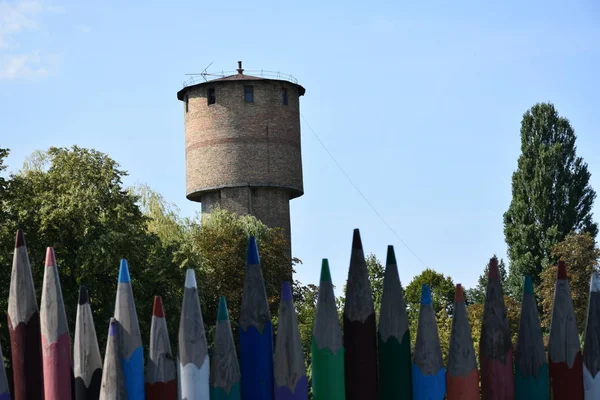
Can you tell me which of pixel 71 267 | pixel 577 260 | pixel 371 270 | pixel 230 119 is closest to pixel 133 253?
pixel 71 267

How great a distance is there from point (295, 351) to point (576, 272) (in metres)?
41.3

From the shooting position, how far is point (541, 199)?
223 feet

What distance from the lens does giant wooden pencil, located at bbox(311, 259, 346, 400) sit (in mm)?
16328

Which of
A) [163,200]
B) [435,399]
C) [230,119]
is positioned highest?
[230,119]

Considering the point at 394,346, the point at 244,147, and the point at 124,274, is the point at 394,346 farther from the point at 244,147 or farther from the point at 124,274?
the point at 244,147

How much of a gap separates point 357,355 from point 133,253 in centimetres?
2198

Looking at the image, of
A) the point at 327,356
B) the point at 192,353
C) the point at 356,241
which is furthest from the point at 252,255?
the point at 327,356

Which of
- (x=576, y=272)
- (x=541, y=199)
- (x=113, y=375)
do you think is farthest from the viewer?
(x=541, y=199)

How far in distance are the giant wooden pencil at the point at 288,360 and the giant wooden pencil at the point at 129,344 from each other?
1.61 m

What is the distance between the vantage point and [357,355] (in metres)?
16.5

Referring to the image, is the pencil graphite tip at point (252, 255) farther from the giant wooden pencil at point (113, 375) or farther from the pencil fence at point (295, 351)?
the giant wooden pencil at point (113, 375)

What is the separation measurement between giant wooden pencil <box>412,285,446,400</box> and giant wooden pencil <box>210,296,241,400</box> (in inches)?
85.7

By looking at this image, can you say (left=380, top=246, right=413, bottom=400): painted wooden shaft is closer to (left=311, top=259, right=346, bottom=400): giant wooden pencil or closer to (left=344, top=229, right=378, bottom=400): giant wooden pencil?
(left=344, top=229, right=378, bottom=400): giant wooden pencil

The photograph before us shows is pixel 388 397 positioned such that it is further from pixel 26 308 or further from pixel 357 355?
pixel 26 308
